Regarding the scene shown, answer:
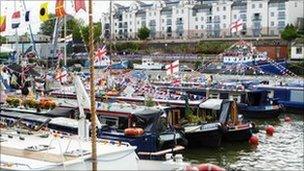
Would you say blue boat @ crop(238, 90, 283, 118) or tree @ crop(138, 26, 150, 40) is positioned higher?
tree @ crop(138, 26, 150, 40)

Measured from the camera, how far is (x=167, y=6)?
136 m

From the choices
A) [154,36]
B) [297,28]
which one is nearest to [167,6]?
[154,36]

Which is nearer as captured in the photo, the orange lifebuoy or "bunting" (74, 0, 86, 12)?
"bunting" (74, 0, 86, 12)

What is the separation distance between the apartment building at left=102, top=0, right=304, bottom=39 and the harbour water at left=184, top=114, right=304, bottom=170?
69.1 m

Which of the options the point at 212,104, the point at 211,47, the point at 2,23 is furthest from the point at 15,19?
the point at 211,47

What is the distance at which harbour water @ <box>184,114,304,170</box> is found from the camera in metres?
26.2

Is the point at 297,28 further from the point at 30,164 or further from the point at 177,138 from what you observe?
the point at 30,164

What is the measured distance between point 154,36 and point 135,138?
109365mm

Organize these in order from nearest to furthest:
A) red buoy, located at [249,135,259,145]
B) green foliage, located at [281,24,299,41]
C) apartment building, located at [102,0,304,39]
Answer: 1. red buoy, located at [249,135,259,145]
2. green foliage, located at [281,24,299,41]
3. apartment building, located at [102,0,304,39]

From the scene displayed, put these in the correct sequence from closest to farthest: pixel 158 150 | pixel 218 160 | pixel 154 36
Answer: pixel 158 150 → pixel 218 160 → pixel 154 36

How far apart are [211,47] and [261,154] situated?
7439 cm

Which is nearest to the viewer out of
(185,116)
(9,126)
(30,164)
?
(30,164)

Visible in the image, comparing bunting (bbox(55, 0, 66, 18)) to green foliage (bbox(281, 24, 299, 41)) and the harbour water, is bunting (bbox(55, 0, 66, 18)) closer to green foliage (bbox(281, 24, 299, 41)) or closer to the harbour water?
the harbour water

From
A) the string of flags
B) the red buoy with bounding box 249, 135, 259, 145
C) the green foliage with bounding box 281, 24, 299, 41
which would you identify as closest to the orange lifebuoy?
the string of flags
